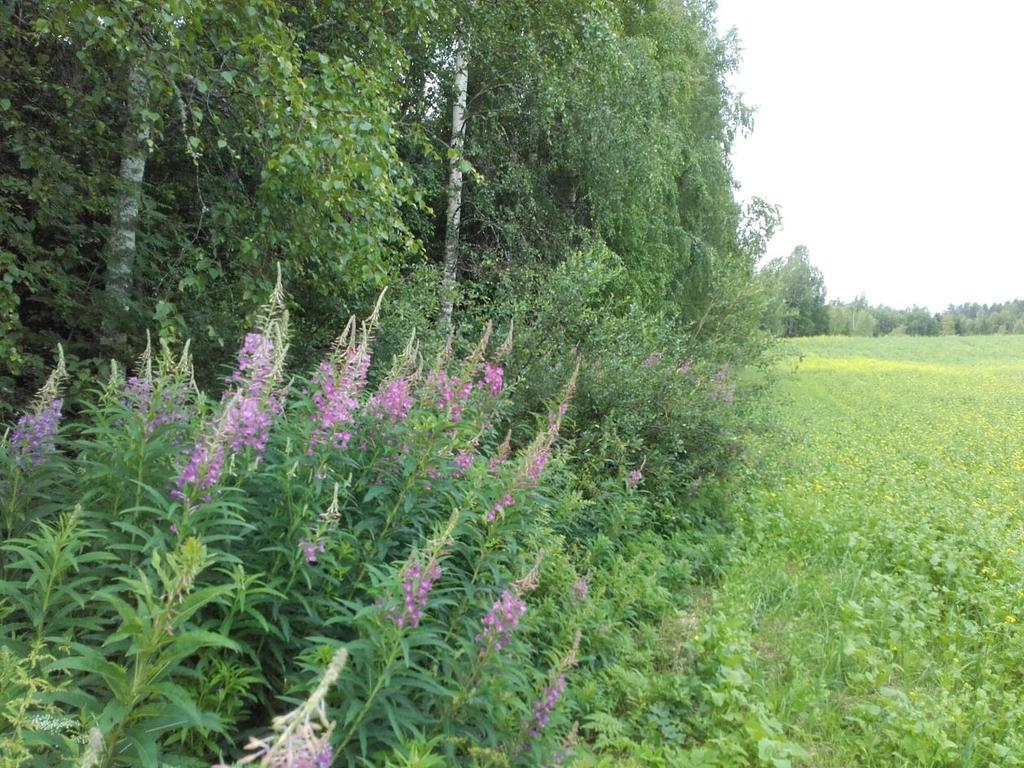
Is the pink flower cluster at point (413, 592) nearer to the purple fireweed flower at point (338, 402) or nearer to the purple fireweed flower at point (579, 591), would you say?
the purple fireweed flower at point (338, 402)

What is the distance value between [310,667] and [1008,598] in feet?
18.0

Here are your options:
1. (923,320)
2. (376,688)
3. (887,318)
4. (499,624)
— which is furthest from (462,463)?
(887,318)

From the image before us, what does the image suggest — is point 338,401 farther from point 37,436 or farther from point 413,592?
point 37,436

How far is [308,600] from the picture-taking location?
2406 millimetres

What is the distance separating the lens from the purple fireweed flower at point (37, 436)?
2.69m

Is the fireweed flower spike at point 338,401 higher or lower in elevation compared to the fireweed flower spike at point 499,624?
higher

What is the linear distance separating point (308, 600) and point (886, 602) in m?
4.44

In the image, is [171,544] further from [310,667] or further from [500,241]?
[500,241]

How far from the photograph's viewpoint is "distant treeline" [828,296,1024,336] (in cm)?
8726

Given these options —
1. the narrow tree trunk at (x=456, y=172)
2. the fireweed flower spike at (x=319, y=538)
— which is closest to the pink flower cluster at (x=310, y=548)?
the fireweed flower spike at (x=319, y=538)

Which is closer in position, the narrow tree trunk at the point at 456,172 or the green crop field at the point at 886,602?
the green crop field at the point at 886,602

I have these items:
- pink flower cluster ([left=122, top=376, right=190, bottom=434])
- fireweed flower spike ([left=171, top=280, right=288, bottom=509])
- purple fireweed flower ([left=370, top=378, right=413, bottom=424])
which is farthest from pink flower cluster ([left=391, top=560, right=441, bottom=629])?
pink flower cluster ([left=122, top=376, right=190, bottom=434])

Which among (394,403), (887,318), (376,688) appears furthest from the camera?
(887,318)

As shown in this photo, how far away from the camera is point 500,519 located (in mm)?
2902
